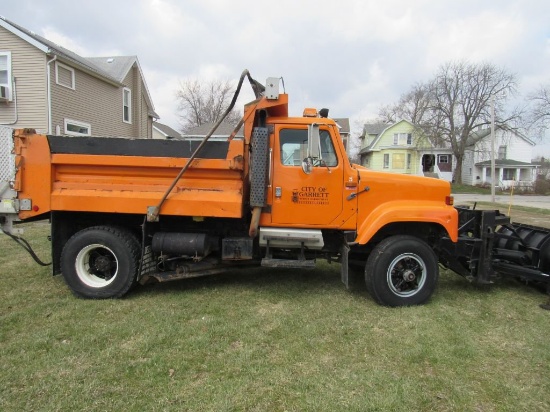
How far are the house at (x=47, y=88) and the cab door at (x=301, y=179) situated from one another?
1333 centimetres

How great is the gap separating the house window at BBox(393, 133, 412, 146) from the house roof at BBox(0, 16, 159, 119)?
106 feet

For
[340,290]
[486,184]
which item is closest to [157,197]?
[340,290]

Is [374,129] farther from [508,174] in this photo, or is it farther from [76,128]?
[76,128]

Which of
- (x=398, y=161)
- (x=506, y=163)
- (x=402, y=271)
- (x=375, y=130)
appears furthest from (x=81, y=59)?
(x=506, y=163)

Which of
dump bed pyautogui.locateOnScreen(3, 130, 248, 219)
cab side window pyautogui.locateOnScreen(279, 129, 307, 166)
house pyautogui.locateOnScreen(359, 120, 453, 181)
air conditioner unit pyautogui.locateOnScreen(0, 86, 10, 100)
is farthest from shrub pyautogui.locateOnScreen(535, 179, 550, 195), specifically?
air conditioner unit pyautogui.locateOnScreen(0, 86, 10, 100)

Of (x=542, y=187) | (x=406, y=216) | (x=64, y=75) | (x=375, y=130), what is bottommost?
(x=406, y=216)

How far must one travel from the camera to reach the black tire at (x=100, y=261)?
16.4ft

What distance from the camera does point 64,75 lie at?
53.7 feet

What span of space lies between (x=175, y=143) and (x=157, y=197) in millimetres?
Result: 678

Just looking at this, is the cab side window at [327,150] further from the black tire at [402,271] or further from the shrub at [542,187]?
the shrub at [542,187]

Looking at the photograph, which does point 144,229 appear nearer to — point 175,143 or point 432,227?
point 175,143

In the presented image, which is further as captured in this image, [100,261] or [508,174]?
[508,174]

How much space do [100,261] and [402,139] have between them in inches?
1893

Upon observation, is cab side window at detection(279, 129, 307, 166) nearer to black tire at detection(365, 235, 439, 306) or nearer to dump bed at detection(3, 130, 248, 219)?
dump bed at detection(3, 130, 248, 219)
